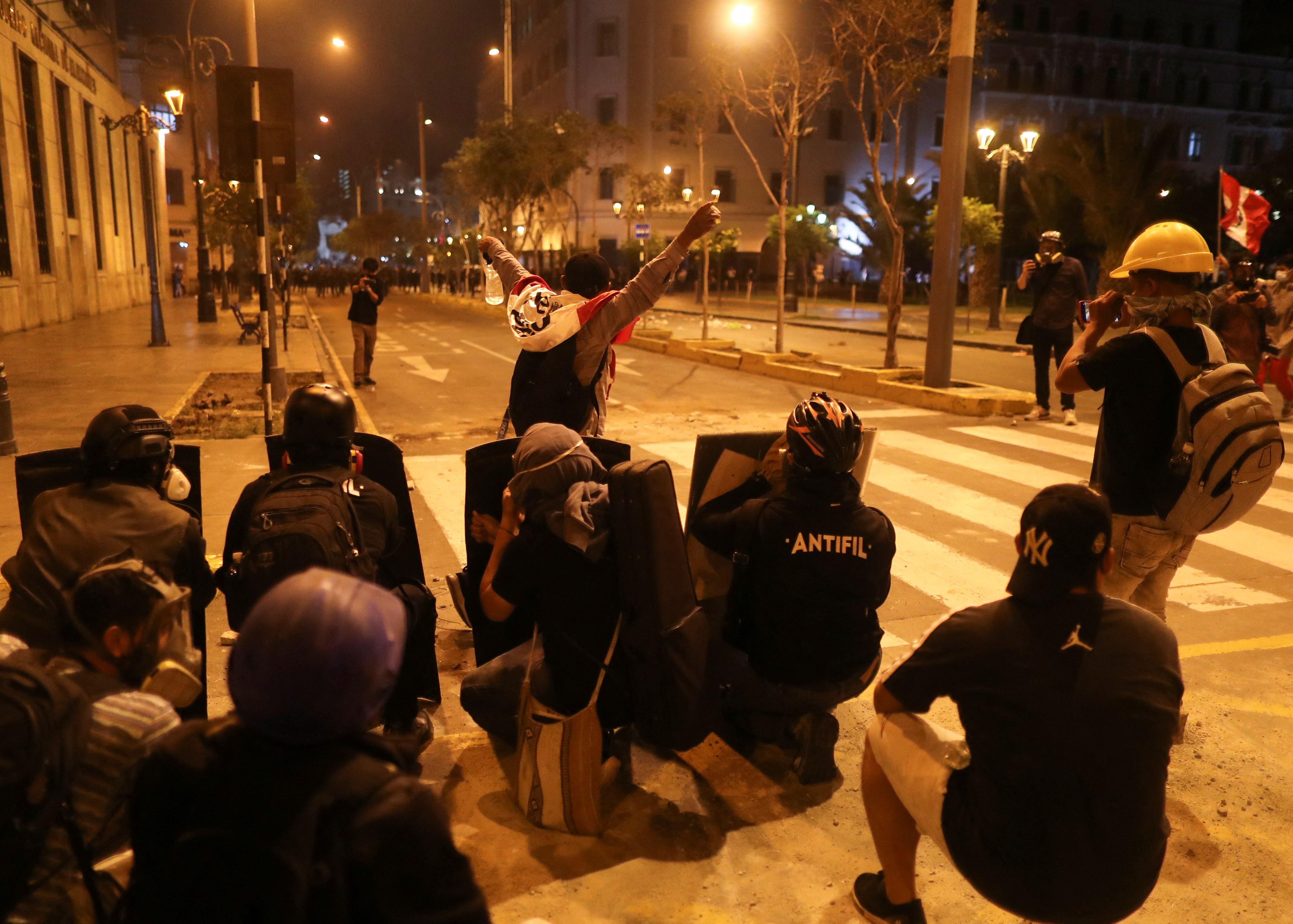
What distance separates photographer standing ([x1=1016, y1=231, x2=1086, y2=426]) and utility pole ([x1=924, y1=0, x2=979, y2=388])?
1.33 m

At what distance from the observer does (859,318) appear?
37.4m

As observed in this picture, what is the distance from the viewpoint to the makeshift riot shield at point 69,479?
3320 mm

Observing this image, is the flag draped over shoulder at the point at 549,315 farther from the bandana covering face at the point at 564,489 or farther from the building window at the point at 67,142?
the building window at the point at 67,142

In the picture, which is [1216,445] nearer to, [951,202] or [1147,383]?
[1147,383]

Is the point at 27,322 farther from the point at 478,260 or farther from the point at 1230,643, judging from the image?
the point at 478,260

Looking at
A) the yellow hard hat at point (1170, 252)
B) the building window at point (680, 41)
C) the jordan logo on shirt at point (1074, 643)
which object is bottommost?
the jordan logo on shirt at point (1074, 643)

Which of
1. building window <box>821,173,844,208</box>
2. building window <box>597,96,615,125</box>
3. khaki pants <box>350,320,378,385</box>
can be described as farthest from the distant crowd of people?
building window <box>821,173,844,208</box>

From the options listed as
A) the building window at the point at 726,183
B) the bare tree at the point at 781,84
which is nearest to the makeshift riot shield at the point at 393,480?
the bare tree at the point at 781,84

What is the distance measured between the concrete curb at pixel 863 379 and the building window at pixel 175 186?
59296 millimetres

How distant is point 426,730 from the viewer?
3789mm

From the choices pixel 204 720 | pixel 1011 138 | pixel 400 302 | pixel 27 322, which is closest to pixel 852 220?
pixel 1011 138

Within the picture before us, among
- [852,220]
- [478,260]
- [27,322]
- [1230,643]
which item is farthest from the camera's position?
[478,260]

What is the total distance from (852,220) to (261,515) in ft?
168

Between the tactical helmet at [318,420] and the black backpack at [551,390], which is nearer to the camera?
the tactical helmet at [318,420]
